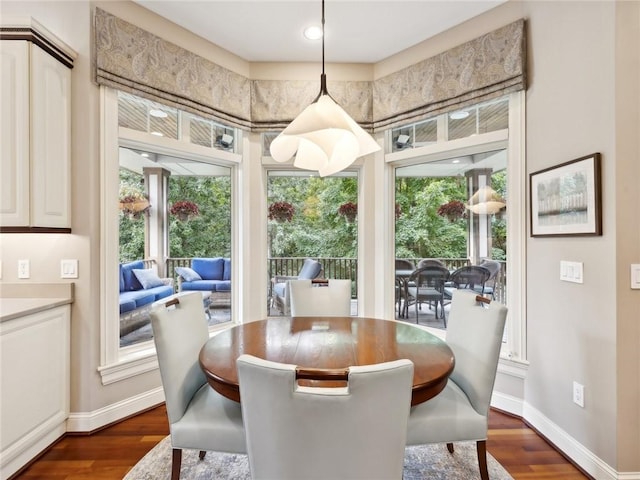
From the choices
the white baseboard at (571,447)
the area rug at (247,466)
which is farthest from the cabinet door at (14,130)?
the white baseboard at (571,447)

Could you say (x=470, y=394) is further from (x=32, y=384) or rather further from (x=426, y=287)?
(x=32, y=384)

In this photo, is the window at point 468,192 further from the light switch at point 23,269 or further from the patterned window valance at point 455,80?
the light switch at point 23,269

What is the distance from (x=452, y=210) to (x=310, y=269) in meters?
1.52

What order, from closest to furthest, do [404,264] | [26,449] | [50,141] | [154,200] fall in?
[26,449] → [50,141] → [154,200] → [404,264]

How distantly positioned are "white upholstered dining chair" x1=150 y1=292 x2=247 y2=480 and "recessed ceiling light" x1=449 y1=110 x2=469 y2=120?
265cm

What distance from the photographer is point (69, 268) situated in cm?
224

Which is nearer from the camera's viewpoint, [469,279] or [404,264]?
[469,279]

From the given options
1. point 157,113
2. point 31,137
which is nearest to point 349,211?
point 157,113

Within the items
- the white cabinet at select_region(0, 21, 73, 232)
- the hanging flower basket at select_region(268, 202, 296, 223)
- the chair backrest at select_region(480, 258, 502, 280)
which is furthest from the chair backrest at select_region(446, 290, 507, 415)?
the white cabinet at select_region(0, 21, 73, 232)

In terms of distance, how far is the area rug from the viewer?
5.95ft

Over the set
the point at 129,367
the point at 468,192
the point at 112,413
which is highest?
the point at 468,192

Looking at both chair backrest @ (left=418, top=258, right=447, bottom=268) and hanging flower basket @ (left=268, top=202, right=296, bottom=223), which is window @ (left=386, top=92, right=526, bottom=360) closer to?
chair backrest @ (left=418, top=258, right=447, bottom=268)

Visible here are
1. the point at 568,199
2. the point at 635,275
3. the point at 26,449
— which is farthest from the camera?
the point at 568,199

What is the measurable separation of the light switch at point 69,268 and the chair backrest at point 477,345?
8.31 feet
